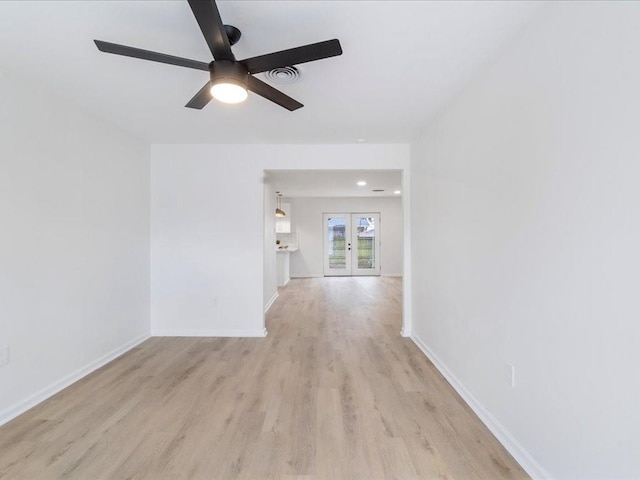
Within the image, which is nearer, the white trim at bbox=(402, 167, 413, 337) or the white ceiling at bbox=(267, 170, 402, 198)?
the white trim at bbox=(402, 167, 413, 337)

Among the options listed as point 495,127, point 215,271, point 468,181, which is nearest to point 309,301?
point 215,271

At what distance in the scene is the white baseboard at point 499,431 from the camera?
1.50m

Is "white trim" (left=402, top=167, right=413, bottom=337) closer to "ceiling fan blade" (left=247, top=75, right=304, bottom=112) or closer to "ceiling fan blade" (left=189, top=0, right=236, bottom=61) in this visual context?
"ceiling fan blade" (left=247, top=75, right=304, bottom=112)

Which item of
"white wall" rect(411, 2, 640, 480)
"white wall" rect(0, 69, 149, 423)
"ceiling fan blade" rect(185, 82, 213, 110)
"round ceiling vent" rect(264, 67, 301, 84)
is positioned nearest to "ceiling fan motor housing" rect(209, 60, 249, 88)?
"ceiling fan blade" rect(185, 82, 213, 110)

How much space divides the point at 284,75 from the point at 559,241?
186 centimetres

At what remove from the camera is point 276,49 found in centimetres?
181

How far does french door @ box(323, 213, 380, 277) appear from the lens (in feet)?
30.1

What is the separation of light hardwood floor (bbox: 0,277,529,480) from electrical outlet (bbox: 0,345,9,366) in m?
0.41

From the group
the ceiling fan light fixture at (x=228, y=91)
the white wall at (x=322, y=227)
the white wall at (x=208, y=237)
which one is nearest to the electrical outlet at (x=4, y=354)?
the white wall at (x=208, y=237)

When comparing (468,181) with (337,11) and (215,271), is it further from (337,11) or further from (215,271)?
(215,271)

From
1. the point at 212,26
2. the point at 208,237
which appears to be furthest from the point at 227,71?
the point at 208,237

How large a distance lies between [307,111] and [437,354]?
2560 millimetres

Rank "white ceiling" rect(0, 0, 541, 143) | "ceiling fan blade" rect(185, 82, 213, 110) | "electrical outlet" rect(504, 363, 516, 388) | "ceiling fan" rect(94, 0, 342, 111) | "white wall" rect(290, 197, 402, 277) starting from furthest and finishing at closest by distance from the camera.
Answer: "white wall" rect(290, 197, 402, 277) < "ceiling fan blade" rect(185, 82, 213, 110) < "electrical outlet" rect(504, 363, 516, 388) < "white ceiling" rect(0, 0, 541, 143) < "ceiling fan" rect(94, 0, 342, 111)

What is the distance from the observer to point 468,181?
2193 millimetres
